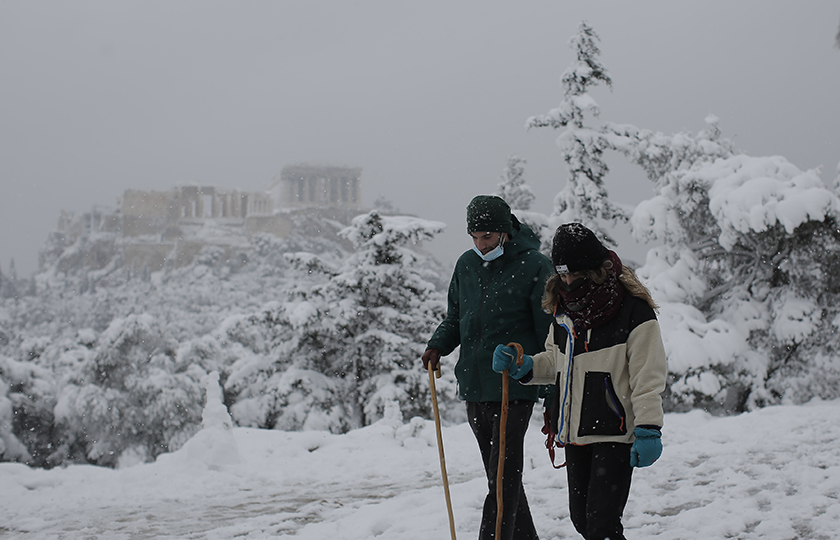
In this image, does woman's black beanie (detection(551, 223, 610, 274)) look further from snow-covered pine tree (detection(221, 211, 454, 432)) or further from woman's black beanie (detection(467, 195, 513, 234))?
snow-covered pine tree (detection(221, 211, 454, 432))

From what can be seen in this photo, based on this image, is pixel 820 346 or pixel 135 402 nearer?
pixel 820 346

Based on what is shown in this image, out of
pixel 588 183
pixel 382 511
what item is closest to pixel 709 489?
pixel 382 511

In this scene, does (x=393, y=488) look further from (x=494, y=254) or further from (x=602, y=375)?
(x=602, y=375)

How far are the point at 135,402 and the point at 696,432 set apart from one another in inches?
768

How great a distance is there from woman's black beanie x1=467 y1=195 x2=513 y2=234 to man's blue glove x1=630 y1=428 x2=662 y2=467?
1177 millimetres

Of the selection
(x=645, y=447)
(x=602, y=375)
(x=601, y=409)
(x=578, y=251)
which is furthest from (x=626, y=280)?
(x=645, y=447)

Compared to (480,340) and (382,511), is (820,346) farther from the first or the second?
(480,340)

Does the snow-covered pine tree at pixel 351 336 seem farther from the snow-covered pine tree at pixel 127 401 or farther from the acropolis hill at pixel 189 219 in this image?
the acropolis hill at pixel 189 219

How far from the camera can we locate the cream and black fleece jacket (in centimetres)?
254

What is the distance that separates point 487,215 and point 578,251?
0.62 meters

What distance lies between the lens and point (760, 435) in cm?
698

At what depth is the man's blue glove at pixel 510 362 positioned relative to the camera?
292 centimetres

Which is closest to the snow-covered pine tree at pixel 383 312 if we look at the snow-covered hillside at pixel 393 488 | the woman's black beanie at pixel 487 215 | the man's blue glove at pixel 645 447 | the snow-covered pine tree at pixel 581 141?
the snow-covered pine tree at pixel 581 141

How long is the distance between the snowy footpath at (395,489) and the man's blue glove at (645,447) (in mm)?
1802
